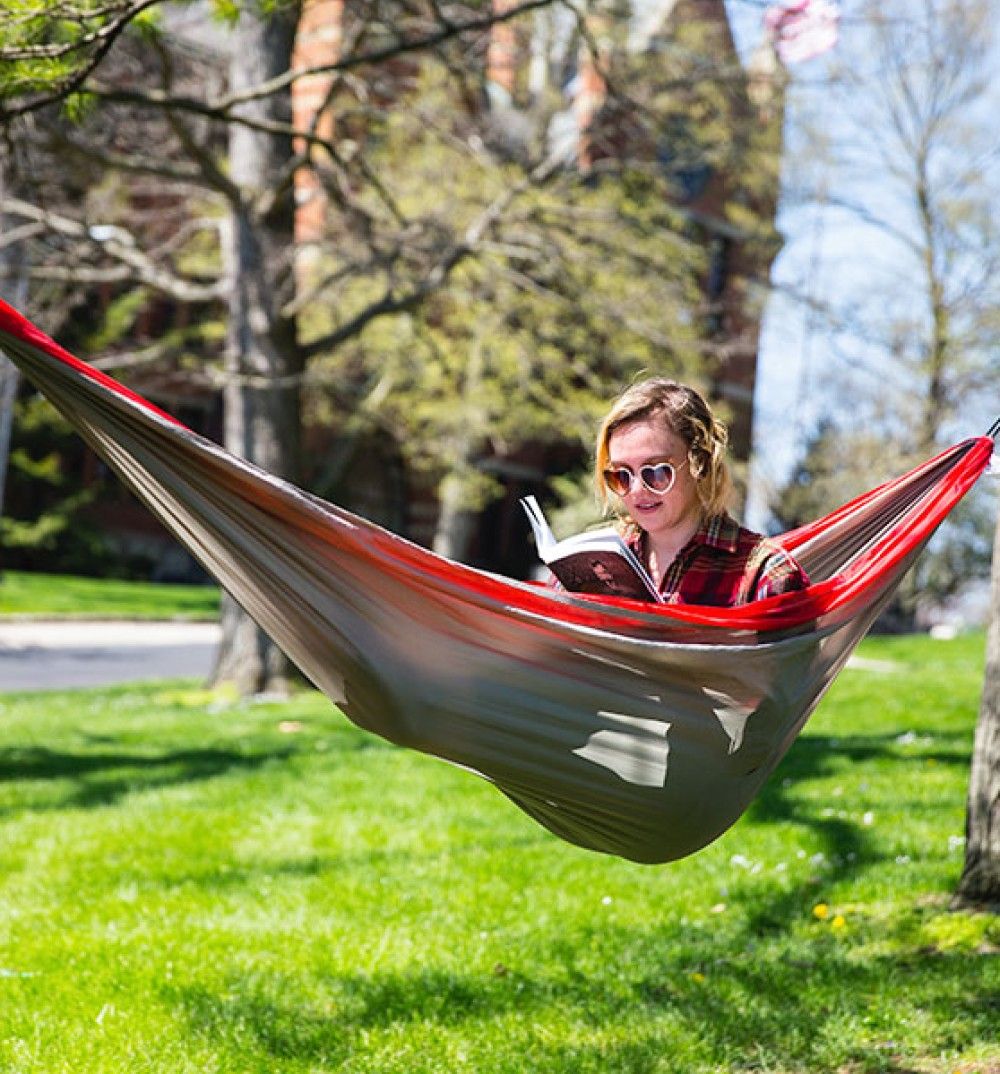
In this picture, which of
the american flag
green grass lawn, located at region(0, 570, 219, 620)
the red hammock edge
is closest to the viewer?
the red hammock edge

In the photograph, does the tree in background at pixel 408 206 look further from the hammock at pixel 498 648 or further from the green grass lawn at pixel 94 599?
the green grass lawn at pixel 94 599

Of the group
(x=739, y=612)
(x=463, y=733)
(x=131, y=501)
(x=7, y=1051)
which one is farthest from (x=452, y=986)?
(x=131, y=501)

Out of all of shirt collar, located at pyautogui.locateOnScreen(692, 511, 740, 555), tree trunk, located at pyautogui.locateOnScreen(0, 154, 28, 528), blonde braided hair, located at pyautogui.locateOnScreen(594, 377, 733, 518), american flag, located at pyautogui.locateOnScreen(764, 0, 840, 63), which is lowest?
shirt collar, located at pyautogui.locateOnScreen(692, 511, 740, 555)

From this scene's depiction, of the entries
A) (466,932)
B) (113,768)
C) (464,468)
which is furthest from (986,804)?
(464,468)

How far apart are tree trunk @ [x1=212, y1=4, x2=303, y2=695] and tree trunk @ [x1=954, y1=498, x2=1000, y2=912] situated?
6677mm

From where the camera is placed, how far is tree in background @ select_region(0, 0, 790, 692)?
352 inches

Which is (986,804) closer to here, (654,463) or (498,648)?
(654,463)

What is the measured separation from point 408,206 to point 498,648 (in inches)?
554

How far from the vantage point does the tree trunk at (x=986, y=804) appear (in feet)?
11.6

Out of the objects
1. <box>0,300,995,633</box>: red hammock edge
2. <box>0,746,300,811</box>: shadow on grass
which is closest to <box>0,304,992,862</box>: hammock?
<box>0,300,995,633</box>: red hammock edge

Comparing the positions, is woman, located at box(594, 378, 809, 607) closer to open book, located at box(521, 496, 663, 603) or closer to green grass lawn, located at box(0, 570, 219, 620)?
open book, located at box(521, 496, 663, 603)

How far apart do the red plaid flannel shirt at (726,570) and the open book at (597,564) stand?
7 cm

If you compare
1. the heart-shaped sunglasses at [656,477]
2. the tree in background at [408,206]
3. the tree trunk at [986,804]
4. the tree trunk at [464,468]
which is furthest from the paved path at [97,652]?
the heart-shaped sunglasses at [656,477]

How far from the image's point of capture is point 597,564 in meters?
2.38
